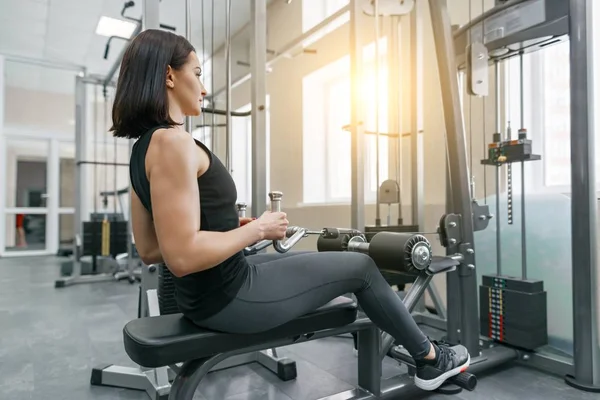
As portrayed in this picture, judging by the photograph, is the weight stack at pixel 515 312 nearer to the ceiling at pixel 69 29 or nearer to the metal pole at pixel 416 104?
the metal pole at pixel 416 104

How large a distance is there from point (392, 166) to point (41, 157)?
672 cm

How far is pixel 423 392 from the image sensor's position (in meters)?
1.55

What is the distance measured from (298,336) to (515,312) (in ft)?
4.02

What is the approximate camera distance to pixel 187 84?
1038mm

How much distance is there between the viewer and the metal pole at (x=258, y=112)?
1934 mm

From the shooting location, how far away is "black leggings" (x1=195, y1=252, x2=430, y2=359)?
102 cm


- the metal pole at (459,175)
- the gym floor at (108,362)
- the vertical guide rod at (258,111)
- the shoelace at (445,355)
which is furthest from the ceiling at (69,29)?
the shoelace at (445,355)

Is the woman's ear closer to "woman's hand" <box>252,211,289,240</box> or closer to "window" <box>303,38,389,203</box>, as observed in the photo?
"woman's hand" <box>252,211,289,240</box>

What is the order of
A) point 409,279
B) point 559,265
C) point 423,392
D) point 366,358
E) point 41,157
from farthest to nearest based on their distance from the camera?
point 41,157 → point 409,279 → point 559,265 → point 423,392 → point 366,358

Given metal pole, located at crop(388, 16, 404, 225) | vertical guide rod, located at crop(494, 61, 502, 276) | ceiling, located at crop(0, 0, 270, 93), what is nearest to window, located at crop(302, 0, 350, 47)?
ceiling, located at crop(0, 0, 270, 93)

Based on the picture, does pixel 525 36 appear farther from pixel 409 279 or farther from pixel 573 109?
pixel 409 279

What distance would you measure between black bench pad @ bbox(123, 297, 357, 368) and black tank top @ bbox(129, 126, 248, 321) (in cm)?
6

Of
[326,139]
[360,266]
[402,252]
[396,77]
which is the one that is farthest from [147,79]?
[326,139]

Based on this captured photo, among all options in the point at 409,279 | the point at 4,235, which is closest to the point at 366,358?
the point at 409,279
